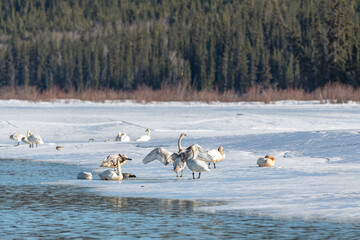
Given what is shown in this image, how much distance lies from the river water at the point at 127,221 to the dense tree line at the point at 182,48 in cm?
7062

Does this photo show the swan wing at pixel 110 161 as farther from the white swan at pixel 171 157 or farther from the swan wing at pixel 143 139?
the swan wing at pixel 143 139

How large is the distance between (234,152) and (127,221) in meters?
10.8

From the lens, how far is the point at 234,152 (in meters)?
21.2

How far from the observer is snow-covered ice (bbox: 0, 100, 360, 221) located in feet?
41.3

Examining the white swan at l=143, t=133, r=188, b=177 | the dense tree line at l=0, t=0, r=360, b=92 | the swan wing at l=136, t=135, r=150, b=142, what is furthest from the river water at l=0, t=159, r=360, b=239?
the dense tree line at l=0, t=0, r=360, b=92

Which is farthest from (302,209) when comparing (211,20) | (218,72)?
(211,20)

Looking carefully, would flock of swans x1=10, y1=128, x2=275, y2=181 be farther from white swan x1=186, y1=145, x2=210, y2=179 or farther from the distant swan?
the distant swan

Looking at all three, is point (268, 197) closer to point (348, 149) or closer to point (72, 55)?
point (348, 149)

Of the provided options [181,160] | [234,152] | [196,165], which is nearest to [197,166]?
[196,165]

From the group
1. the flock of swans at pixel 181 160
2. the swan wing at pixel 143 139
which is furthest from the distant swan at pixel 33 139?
the flock of swans at pixel 181 160

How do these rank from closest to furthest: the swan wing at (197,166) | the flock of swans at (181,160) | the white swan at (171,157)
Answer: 1. the swan wing at (197,166)
2. the flock of swans at (181,160)
3. the white swan at (171,157)

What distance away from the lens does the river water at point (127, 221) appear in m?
9.62

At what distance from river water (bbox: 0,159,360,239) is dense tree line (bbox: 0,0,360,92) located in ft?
232

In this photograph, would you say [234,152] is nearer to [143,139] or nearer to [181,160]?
[181,160]
